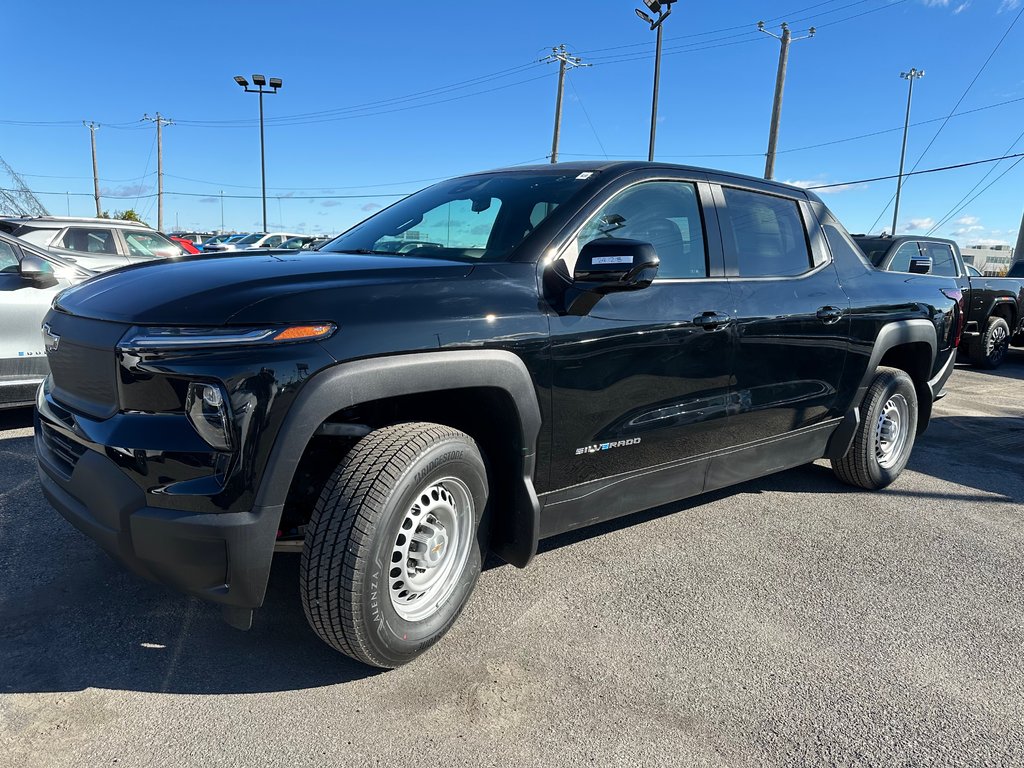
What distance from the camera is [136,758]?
206 cm

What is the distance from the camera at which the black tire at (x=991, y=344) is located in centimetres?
1106

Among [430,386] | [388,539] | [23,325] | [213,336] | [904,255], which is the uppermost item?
[904,255]

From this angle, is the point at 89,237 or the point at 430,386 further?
the point at 89,237

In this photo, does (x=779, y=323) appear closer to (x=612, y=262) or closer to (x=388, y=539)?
(x=612, y=262)

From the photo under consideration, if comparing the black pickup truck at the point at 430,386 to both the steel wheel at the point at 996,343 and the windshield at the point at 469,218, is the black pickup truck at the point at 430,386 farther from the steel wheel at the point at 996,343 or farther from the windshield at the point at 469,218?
the steel wheel at the point at 996,343

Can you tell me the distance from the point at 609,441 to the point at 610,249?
0.81 m

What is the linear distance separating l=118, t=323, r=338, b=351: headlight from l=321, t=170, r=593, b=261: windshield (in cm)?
93

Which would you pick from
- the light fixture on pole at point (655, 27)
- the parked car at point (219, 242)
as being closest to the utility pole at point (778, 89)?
the light fixture on pole at point (655, 27)

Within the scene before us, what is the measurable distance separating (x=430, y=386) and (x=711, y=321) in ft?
4.84

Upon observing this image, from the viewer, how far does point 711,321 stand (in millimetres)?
3236

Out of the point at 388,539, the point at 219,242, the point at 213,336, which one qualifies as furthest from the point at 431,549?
the point at 219,242

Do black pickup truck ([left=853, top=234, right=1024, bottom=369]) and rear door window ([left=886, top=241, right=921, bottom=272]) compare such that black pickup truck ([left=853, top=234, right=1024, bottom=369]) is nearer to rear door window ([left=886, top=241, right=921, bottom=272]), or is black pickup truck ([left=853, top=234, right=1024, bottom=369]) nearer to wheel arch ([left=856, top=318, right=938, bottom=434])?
rear door window ([left=886, top=241, right=921, bottom=272])

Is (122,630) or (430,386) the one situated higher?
(430,386)

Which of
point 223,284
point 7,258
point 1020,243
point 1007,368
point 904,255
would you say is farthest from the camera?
point 1020,243
